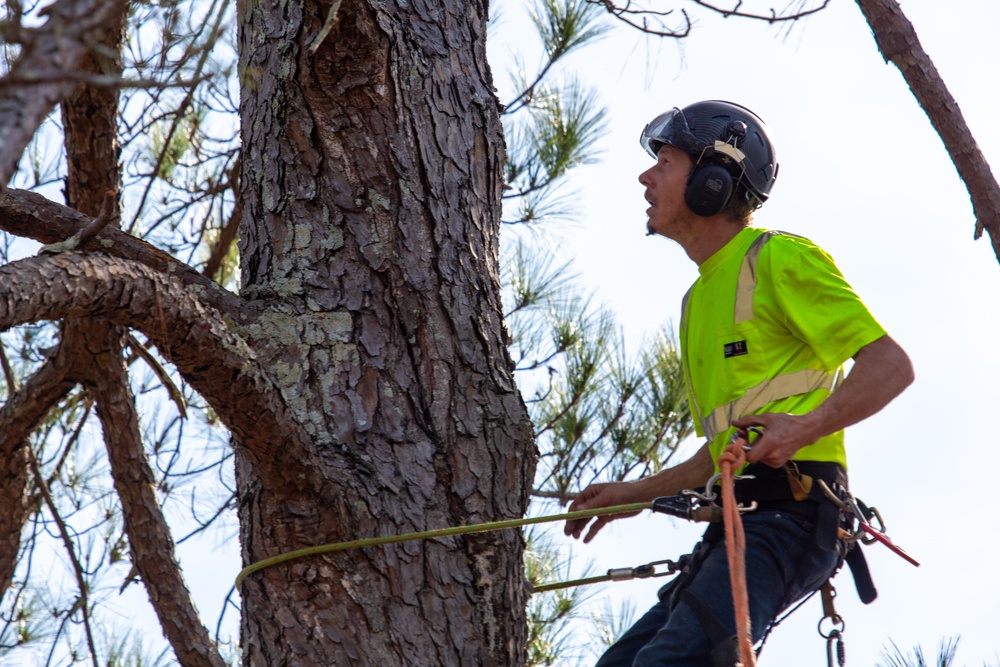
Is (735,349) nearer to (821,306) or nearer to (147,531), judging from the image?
(821,306)

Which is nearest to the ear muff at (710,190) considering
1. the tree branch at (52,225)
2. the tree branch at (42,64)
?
the tree branch at (52,225)

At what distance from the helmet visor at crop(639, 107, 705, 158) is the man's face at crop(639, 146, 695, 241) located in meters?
0.02

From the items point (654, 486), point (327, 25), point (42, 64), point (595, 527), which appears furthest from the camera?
point (654, 486)

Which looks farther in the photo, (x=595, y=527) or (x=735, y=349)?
(x=595, y=527)

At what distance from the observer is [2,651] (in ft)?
14.0

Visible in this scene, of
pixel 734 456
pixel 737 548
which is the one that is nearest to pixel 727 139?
pixel 734 456

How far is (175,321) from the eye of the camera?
1630 millimetres

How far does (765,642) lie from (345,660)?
2.51 feet

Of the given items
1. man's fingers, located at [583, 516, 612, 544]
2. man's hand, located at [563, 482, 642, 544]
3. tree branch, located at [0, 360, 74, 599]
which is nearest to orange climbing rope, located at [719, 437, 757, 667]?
man's fingers, located at [583, 516, 612, 544]

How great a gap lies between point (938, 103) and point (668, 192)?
2.26ft

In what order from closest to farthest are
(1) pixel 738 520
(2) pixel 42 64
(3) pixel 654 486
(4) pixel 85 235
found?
(2) pixel 42 64
(4) pixel 85 235
(1) pixel 738 520
(3) pixel 654 486

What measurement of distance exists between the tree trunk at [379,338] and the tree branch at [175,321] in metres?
0.04

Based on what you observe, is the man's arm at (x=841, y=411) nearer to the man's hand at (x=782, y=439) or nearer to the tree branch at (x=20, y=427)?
the man's hand at (x=782, y=439)

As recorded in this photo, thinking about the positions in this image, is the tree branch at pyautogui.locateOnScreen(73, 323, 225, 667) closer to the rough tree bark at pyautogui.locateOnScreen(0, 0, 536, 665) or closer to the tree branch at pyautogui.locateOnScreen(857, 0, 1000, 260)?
the rough tree bark at pyautogui.locateOnScreen(0, 0, 536, 665)
